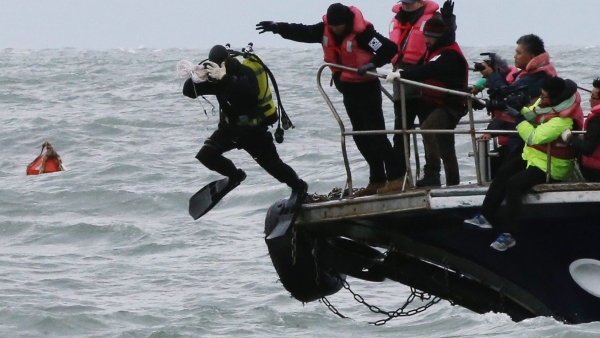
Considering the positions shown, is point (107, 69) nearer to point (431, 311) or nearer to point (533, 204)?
point (431, 311)

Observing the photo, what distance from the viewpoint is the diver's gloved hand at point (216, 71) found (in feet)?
28.4

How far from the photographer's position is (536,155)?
8336 mm

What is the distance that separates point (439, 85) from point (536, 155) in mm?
982

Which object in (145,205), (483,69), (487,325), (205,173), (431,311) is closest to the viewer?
(483,69)

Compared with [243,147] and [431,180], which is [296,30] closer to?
[243,147]

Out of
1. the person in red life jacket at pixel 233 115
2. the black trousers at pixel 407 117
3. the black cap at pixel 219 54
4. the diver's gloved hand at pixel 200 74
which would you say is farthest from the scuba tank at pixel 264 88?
the black trousers at pixel 407 117

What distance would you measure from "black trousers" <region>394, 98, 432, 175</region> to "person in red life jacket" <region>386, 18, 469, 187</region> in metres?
0.05

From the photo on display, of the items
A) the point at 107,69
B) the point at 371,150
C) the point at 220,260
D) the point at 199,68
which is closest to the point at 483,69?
the point at 371,150

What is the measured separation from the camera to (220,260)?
16.0 m

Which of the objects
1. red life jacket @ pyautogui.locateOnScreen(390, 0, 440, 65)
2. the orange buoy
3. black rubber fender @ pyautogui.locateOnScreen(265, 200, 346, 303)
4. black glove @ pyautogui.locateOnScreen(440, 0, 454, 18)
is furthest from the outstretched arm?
the orange buoy

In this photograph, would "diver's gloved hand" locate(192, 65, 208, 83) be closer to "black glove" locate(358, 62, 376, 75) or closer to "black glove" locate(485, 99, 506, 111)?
"black glove" locate(358, 62, 376, 75)

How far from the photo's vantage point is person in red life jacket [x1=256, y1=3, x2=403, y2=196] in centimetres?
897

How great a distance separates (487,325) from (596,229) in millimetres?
3591

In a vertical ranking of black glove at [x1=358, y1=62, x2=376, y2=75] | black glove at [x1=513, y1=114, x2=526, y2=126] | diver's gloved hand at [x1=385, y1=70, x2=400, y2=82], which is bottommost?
black glove at [x1=513, y1=114, x2=526, y2=126]
